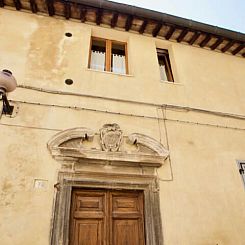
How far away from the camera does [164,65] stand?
633 cm

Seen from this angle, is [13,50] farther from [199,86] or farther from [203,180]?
[203,180]

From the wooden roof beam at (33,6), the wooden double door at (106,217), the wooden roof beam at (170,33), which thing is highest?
the wooden roof beam at (33,6)

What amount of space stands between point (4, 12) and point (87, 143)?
3.90 meters

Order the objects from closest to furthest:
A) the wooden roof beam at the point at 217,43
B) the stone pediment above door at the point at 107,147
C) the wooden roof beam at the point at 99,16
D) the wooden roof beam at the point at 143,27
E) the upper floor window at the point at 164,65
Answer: the stone pediment above door at the point at 107,147 < the wooden roof beam at the point at 99,16 < the upper floor window at the point at 164,65 < the wooden roof beam at the point at 143,27 < the wooden roof beam at the point at 217,43

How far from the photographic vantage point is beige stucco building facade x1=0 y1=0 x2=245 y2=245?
150 inches

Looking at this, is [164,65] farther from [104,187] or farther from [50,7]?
[104,187]

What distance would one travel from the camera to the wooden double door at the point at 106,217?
3.65 meters

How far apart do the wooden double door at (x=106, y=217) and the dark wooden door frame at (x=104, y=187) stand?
0.12m

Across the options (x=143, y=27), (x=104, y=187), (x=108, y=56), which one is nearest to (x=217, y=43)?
(x=143, y=27)

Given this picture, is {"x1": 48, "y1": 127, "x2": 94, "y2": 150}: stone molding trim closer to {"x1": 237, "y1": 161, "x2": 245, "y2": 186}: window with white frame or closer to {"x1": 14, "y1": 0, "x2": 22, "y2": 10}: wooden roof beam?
{"x1": 237, "y1": 161, "x2": 245, "y2": 186}: window with white frame

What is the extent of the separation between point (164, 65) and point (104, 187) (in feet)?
12.3

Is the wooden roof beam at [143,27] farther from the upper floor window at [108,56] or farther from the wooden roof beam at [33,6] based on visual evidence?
the wooden roof beam at [33,6]

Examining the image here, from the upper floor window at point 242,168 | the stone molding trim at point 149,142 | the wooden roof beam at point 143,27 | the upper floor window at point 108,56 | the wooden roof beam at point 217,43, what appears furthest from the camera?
the wooden roof beam at point 217,43

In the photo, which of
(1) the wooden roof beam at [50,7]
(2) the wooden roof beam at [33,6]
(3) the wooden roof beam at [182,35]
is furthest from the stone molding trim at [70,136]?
(3) the wooden roof beam at [182,35]
